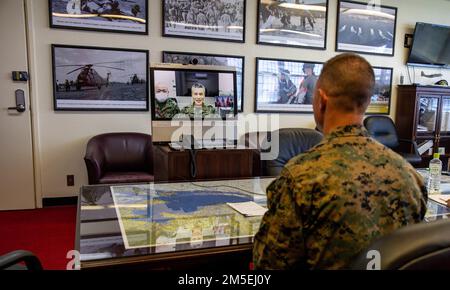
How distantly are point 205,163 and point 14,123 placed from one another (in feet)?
8.11

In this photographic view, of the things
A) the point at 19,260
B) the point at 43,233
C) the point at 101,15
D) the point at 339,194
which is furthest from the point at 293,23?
the point at 19,260

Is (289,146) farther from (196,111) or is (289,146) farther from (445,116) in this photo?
(445,116)

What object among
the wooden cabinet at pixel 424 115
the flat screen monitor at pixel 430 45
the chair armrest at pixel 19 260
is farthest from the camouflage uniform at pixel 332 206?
the flat screen monitor at pixel 430 45

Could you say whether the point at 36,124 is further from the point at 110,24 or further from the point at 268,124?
the point at 268,124

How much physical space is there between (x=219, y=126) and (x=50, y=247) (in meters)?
1.70

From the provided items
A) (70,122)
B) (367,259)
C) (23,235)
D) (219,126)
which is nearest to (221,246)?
(367,259)

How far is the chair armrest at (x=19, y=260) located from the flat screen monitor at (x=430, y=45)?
5487mm

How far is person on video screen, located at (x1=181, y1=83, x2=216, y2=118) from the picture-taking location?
2529mm

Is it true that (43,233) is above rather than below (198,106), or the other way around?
below

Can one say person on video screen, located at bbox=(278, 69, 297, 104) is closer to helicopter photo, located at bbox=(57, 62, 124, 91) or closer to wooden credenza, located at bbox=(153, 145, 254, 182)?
helicopter photo, located at bbox=(57, 62, 124, 91)

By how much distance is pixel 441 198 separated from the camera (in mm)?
1970

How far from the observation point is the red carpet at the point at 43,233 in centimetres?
278

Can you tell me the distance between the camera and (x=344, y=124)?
3.53 ft

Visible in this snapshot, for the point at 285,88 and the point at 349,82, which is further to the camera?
the point at 285,88
